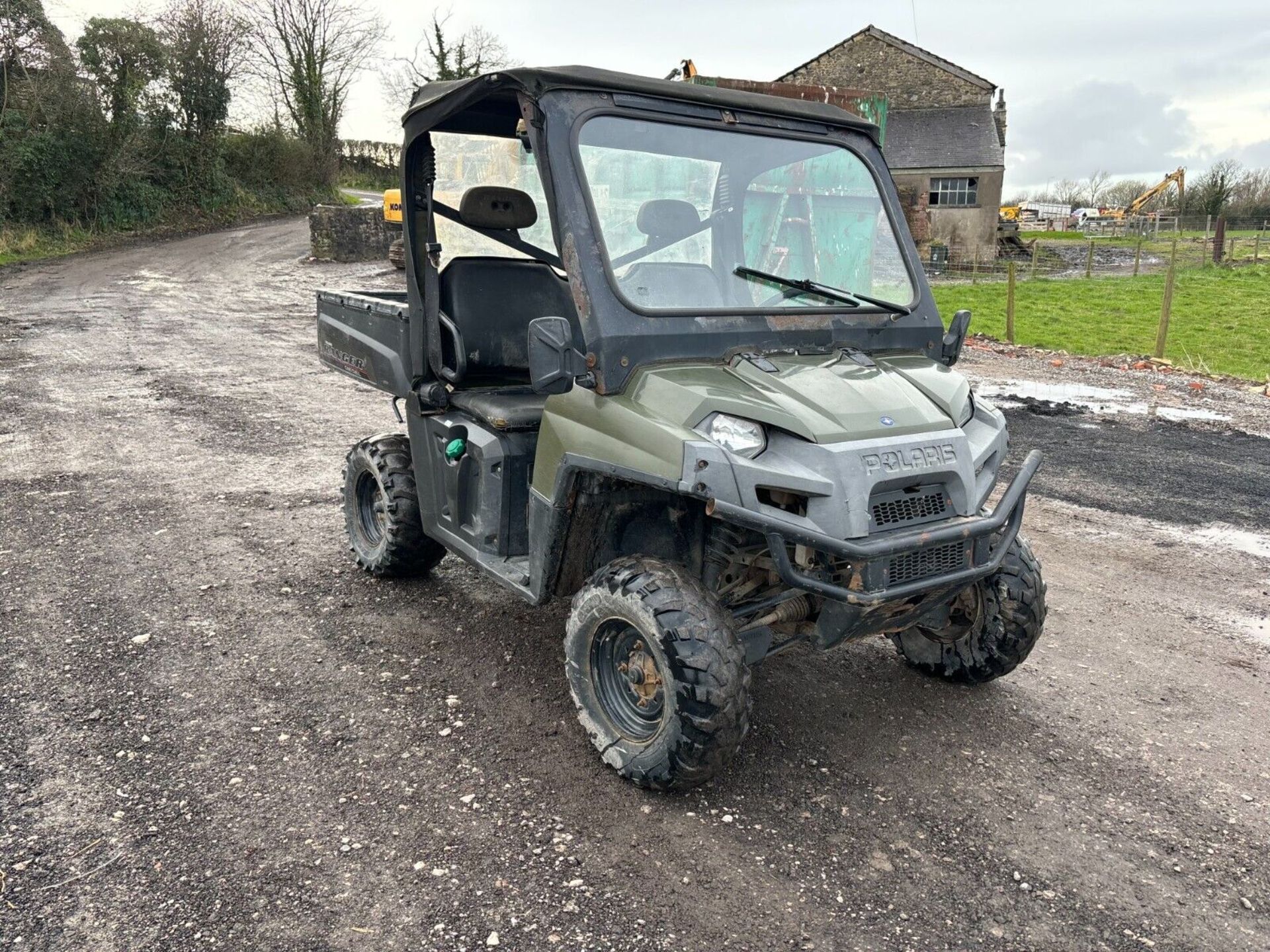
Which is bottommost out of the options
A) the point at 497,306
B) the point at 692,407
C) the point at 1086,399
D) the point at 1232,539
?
the point at 1232,539

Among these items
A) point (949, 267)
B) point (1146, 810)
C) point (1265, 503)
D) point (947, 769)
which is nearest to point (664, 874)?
point (947, 769)

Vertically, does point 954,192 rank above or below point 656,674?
above

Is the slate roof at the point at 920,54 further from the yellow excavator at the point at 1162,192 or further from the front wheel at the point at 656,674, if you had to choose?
the front wheel at the point at 656,674

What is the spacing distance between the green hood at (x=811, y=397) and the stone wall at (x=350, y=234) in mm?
19776

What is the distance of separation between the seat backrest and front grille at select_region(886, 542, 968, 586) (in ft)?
6.57

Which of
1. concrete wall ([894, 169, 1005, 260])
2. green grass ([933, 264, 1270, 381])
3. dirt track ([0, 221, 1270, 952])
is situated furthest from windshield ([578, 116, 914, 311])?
concrete wall ([894, 169, 1005, 260])

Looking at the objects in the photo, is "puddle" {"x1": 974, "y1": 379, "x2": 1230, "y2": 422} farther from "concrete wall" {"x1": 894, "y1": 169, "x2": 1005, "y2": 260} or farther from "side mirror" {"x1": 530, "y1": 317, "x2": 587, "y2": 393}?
"concrete wall" {"x1": 894, "y1": 169, "x2": 1005, "y2": 260}

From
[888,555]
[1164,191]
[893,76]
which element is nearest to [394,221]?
[888,555]

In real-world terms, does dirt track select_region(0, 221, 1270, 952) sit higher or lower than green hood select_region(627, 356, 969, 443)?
lower

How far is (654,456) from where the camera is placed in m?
3.12

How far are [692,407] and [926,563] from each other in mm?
879

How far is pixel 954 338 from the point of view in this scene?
13.1 ft

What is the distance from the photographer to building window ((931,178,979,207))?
37.4 meters

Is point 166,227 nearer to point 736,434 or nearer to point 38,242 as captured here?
point 38,242
